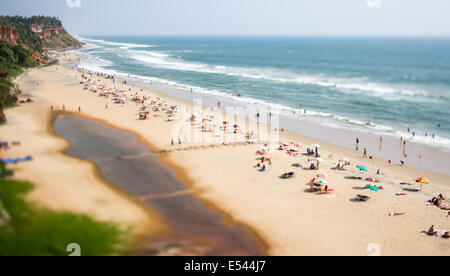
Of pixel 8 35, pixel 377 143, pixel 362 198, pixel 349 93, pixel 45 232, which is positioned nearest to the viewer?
pixel 45 232

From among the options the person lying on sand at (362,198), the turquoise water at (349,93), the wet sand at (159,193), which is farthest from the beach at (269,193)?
the turquoise water at (349,93)

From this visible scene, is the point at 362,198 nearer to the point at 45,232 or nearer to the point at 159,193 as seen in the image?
the point at 159,193

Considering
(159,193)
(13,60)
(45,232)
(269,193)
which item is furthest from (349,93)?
(13,60)

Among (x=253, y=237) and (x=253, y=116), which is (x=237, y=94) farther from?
(x=253, y=237)

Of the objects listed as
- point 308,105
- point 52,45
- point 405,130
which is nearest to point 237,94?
point 308,105

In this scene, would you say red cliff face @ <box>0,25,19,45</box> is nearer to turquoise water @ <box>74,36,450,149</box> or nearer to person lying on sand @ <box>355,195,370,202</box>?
turquoise water @ <box>74,36,450,149</box>

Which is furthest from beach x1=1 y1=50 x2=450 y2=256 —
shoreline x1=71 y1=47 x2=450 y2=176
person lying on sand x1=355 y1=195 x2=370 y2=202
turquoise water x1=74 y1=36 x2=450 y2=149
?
turquoise water x1=74 y1=36 x2=450 y2=149
